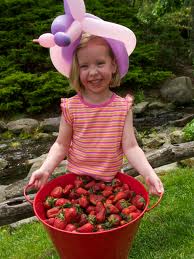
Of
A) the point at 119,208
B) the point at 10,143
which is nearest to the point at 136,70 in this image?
the point at 10,143

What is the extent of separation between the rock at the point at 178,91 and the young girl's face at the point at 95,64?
8.34 metres

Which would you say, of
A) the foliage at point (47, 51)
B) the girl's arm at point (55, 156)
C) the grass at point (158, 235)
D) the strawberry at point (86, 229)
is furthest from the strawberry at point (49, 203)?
the foliage at point (47, 51)

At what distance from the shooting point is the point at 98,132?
273cm

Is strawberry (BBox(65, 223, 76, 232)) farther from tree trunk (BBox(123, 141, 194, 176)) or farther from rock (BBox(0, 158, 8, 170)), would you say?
rock (BBox(0, 158, 8, 170))

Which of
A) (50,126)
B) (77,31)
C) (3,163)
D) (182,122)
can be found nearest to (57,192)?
(77,31)

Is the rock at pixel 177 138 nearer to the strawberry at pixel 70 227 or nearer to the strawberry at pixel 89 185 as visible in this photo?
the strawberry at pixel 89 185

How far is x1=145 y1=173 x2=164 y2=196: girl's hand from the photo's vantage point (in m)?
2.63

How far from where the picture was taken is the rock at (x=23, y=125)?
9.22 metres

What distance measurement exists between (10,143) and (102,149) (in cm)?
626

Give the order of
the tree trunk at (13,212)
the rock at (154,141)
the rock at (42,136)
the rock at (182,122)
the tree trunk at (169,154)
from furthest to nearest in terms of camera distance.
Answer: the rock at (182,122)
the rock at (42,136)
the rock at (154,141)
the tree trunk at (169,154)
the tree trunk at (13,212)

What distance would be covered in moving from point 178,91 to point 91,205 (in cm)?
859

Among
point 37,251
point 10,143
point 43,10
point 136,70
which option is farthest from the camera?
point 43,10

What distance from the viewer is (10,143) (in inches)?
344

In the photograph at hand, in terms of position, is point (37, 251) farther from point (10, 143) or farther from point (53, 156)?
point (10, 143)
